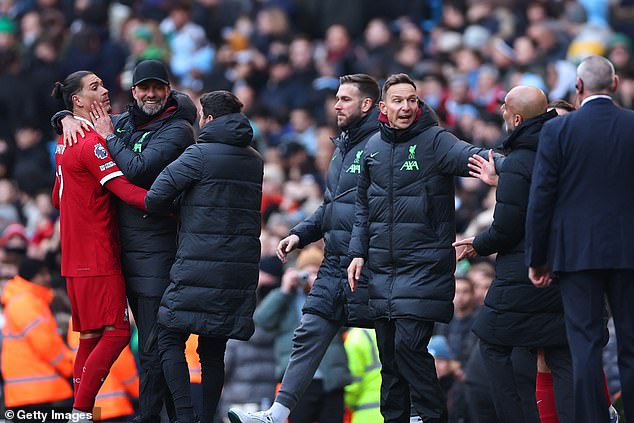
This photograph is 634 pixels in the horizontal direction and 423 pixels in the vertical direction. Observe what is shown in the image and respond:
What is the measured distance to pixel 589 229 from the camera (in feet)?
27.4

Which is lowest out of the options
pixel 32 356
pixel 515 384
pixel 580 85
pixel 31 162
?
pixel 32 356

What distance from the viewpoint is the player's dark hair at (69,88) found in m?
10.2

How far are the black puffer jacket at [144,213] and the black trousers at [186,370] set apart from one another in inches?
16.2

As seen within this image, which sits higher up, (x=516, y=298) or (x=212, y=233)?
(x=212, y=233)

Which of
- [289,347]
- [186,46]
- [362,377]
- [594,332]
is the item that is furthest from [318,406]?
[186,46]

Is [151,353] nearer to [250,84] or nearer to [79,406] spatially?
[79,406]

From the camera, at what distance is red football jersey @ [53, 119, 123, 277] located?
32.6 feet

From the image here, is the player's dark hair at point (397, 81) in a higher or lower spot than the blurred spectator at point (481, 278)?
higher

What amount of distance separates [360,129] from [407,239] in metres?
1.15

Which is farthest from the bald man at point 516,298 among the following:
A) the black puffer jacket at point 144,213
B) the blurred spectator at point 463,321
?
the blurred spectator at point 463,321

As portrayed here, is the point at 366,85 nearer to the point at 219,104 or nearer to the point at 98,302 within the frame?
the point at 219,104

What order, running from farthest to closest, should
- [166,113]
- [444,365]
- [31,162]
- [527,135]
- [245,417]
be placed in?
[31,162] → [444,365] → [166,113] → [245,417] → [527,135]

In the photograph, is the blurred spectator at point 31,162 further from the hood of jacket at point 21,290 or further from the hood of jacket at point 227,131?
the hood of jacket at point 227,131

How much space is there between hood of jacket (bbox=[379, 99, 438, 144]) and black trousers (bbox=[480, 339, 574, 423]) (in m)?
1.47
